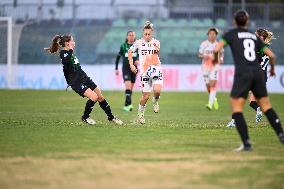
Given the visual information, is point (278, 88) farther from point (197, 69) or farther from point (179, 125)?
point (179, 125)

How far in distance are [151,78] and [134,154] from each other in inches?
264

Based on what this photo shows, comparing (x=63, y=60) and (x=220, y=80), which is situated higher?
(x=63, y=60)

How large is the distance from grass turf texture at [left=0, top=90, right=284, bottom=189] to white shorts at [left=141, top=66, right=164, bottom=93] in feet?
2.93

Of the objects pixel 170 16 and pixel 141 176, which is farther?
pixel 170 16

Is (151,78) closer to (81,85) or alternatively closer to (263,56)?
(81,85)

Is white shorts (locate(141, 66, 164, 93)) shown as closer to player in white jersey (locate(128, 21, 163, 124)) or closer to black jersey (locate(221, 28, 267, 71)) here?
player in white jersey (locate(128, 21, 163, 124))

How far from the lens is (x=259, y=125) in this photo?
18562 mm

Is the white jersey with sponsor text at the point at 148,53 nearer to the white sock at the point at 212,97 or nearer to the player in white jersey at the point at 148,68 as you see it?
the player in white jersey at the point at 148,68

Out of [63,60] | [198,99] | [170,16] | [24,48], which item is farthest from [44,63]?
[63,60]

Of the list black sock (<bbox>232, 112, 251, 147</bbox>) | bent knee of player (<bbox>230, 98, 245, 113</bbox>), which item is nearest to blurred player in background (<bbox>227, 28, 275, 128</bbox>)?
bent knee of player (<bbox>230, 98, 245, 113</bbox>)

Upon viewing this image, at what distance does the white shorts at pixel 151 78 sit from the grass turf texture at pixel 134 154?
0.89 m

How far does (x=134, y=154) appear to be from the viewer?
12031mm

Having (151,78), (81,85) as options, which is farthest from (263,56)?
(81,85)

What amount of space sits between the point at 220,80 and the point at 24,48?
430 inches
